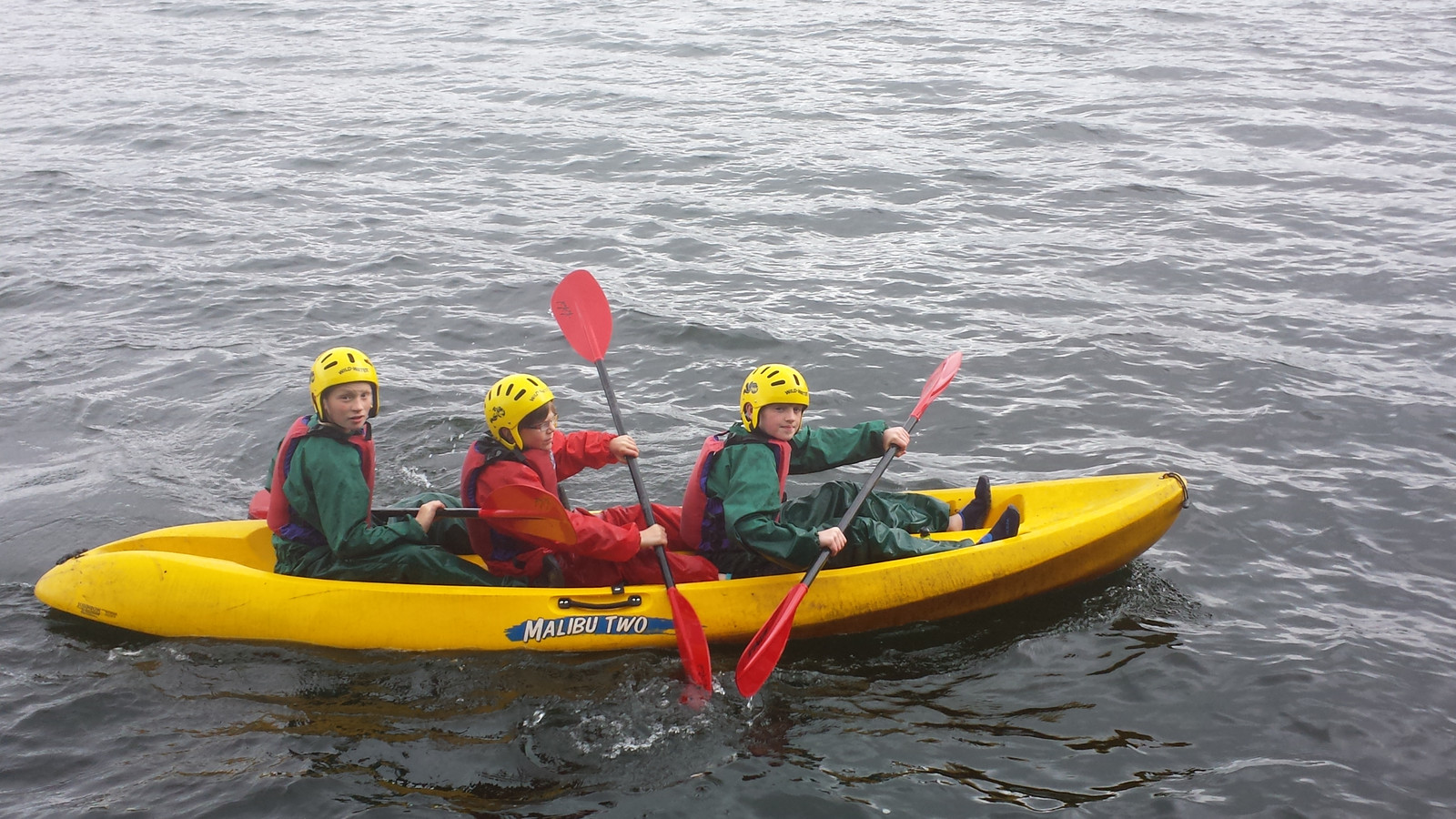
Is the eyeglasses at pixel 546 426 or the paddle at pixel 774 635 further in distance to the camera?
the eyeglasses at pixel 546 426

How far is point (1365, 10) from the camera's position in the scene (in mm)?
18609

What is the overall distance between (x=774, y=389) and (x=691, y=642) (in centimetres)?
123

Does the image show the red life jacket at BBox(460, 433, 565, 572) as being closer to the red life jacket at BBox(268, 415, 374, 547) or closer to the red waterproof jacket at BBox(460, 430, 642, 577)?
the red waterproof jacket at BBox(460, 430, 642, 577)

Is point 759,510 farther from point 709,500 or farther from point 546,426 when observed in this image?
point 546,426

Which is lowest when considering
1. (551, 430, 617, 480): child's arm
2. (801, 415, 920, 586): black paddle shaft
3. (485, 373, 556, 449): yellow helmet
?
(801, 415, 920, 586): black paddle shaft

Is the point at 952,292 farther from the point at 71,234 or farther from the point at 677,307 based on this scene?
the point at 71,234

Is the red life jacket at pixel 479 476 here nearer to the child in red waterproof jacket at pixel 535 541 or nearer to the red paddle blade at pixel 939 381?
the child in red waterproof jacket at pixel 535 541

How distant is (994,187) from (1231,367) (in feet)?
14.7

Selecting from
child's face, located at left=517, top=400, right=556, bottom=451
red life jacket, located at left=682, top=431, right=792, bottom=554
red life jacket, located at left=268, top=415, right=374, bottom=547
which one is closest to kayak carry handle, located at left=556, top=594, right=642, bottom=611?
red life jacket, located at left=682, top=431, right=792, bottom=554

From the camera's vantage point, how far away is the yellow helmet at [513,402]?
530 cm

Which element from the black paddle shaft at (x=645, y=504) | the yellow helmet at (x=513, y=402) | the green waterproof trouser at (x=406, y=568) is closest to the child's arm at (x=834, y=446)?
the black paddle shaft at (x=645, y=504)

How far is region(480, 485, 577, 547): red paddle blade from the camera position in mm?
5156

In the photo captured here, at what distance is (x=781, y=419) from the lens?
5.43m

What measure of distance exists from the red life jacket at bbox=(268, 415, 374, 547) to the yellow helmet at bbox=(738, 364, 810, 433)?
1.81m
